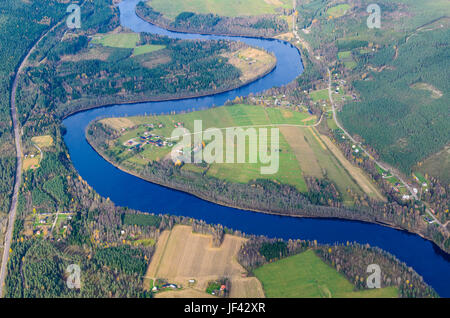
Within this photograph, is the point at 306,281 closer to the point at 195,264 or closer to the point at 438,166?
the point at 195,264

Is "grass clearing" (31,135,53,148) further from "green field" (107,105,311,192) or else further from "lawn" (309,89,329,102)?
"lawn" (309,89,329,102)

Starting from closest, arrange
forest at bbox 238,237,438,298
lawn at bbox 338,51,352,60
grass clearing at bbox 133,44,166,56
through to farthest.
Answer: forest at bbox 238,237,438,298 → lawn at bbox 338,51,352,60 → grass clearing at bbox 133,44,166,56

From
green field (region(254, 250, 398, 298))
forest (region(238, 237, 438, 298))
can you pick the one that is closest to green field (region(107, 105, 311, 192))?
forest (region(238, 237, 438, 298))

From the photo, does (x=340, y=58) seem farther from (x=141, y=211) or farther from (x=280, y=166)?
(x=141, y=211)

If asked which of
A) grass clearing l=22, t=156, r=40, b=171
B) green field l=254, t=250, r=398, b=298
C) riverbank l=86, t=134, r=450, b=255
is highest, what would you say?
grass clearing l=22, t=156, r=40, b=171

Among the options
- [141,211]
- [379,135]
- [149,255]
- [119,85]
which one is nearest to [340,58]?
[379,135]

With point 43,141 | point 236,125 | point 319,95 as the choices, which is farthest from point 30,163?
point 319,95

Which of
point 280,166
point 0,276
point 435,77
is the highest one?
point 435,77
